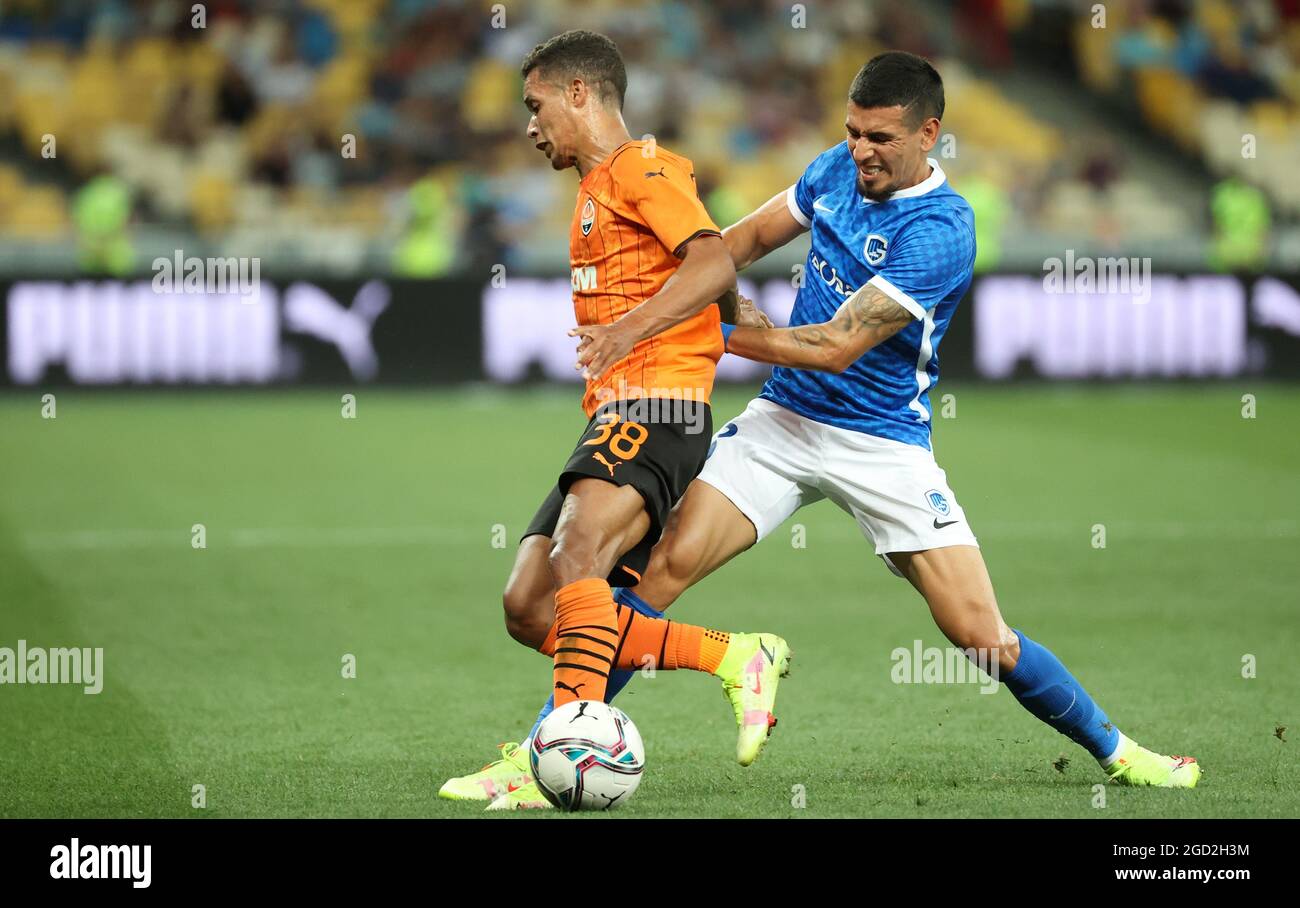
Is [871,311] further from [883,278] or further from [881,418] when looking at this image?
[881,418]

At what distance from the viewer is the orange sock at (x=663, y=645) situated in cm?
517

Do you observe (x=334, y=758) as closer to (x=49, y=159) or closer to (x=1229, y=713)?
(x=1229, y=713)

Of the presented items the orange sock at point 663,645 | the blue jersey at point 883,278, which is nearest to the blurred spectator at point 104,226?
the blue jersey at point 883,278

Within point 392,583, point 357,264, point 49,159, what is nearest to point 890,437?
point 392,583

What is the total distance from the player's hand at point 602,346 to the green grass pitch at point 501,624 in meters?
1.16

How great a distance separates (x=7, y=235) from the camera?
64.0ft

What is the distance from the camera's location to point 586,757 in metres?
4.69

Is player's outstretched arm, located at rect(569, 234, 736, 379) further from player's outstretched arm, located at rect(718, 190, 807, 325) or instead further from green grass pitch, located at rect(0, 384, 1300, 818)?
green grass pitch, located at rect(0, 384, 1300, 818)

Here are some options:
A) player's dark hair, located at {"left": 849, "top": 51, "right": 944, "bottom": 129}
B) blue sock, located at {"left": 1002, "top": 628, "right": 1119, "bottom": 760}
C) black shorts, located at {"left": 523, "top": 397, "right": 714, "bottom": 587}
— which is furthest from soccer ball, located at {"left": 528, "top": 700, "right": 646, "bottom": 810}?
player's dark hair, located at {"left": 849, "top": 51, "right": 944, "bottom": 129}

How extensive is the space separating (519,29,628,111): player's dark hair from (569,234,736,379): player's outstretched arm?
595 millimetres

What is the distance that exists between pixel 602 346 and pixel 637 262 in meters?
0.49

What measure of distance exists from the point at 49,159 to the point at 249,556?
14402 mm

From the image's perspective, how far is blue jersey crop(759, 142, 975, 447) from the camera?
527 cm

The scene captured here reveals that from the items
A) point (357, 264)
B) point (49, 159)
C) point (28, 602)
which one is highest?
point (49, 159)
